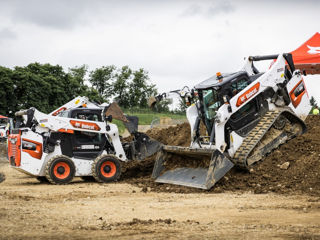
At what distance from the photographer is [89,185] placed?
13.0m

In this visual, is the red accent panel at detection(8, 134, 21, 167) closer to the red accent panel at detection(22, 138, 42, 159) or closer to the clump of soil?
the red accent panel at detection(22, 138, 42, 159)

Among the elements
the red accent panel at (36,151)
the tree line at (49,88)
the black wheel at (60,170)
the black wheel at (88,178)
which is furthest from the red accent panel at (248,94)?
the tree line at (49,88)

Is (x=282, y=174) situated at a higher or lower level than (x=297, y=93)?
lower

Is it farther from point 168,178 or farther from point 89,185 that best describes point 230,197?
point 89,185

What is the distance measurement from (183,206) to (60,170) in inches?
218

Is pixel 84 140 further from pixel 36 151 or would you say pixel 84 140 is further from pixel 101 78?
pixel 101 78

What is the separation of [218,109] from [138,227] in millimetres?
5817

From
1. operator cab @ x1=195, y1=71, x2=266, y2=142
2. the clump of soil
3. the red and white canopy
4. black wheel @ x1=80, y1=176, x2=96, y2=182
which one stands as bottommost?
black wheel @ x1=80, y1=176, x2=96, y2=182

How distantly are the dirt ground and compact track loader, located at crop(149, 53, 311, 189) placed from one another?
38cm

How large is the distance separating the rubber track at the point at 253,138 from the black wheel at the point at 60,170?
4.61 meters

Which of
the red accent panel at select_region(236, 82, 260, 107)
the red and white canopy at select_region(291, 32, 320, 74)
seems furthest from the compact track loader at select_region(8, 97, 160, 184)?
the red and white canopy at select_region(291, 32, 320, 74)

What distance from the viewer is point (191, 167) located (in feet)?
38.7

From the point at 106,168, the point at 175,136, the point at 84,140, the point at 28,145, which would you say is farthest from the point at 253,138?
the point at 28,145

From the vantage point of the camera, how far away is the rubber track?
37.5 ft
